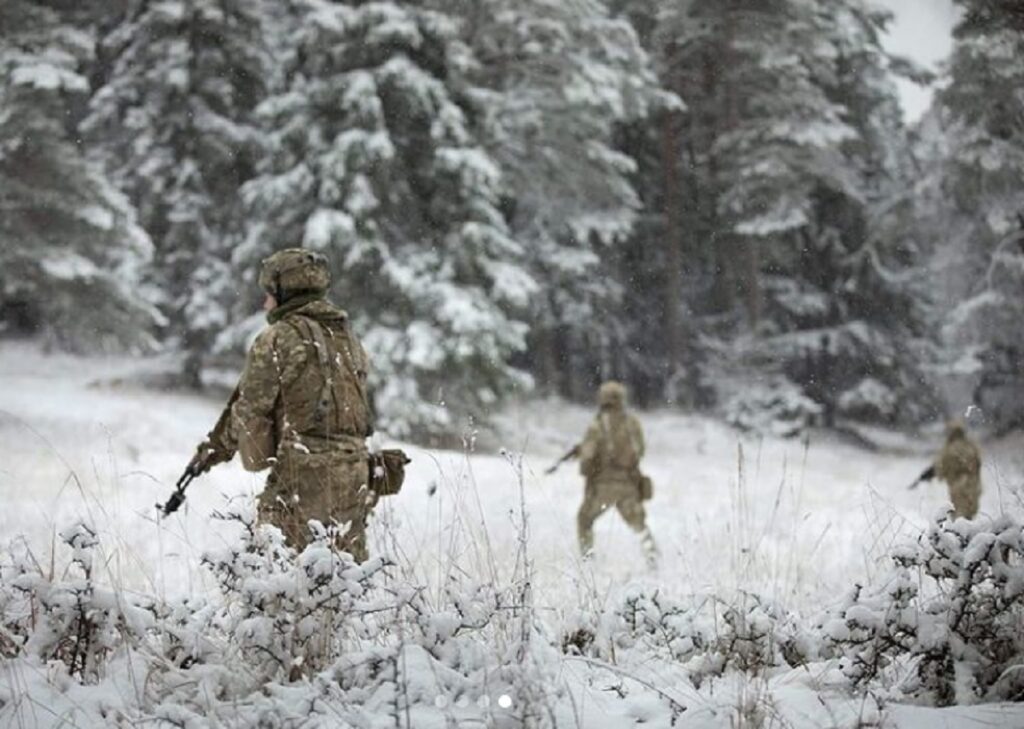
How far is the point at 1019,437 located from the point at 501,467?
41.8 feet

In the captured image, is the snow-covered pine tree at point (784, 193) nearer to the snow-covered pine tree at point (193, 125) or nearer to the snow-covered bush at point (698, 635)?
the snow-covered pine tree at point (193, 125)

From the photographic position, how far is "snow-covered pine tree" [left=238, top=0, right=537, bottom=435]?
15180 millimetres

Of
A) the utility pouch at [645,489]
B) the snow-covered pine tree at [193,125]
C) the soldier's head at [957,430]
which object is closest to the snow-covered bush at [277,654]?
the utility pouch at [645,489]

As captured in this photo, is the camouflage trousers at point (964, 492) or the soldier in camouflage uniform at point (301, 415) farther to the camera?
the camouflage trousers at point (964, 492)

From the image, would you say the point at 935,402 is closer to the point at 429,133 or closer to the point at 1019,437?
the point at 1019,437

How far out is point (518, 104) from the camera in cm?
1784

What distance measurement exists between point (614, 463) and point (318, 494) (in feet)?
15.6

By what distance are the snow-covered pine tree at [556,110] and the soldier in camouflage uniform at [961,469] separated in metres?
10.00

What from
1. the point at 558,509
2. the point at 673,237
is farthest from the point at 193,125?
the point at 558,509

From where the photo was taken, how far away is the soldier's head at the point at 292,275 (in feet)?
13.3

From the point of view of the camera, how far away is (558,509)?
37.0 ft

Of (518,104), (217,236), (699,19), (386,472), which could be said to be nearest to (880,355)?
(699,19)

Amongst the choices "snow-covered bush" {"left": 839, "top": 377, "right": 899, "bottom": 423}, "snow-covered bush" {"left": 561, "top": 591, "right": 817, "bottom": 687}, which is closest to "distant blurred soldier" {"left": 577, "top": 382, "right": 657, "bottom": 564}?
"snow-covered bush" {"left": 561, "top": 591, "right": 817, "bottom": 687}

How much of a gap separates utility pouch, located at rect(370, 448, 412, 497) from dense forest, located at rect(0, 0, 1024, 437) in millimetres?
10163
